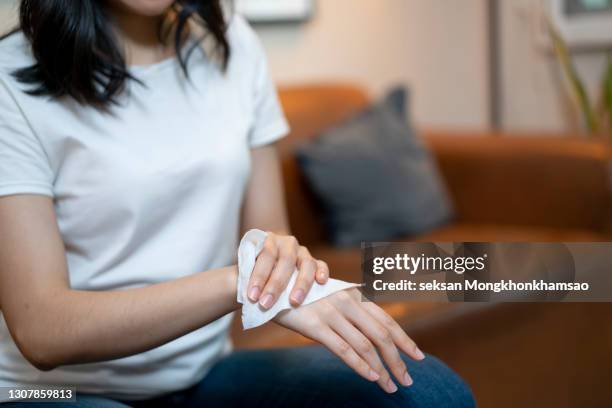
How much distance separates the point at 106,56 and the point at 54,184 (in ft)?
0.59

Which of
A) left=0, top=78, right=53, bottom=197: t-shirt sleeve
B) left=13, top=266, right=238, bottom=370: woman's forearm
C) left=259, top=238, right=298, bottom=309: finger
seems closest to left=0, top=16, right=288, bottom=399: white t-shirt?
left=0, top=78, right=53, bottom=197: t-shirt sleeve

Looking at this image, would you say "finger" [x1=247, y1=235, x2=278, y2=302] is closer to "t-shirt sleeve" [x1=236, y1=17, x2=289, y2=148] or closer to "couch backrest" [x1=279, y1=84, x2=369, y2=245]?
"t-shirt sleeve" [x1=236, y1=17, x2=289, y2=148]

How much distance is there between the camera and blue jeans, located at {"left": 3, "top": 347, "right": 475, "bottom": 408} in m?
0.95

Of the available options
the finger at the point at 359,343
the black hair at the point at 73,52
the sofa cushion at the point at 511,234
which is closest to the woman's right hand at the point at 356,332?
the finger at the point at 359,343

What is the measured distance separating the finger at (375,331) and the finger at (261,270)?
0.27 ft

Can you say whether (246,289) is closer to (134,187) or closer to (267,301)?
(267,301)

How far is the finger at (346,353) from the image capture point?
84 centimetres

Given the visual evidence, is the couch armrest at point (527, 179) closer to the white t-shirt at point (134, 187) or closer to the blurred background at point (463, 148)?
the blurred background at point (463, 148)

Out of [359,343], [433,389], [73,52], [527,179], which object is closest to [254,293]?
[359,343]

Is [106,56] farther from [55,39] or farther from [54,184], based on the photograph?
[54,184]

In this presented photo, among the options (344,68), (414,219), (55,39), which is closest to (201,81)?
(55,39)

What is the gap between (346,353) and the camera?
33.4 inches

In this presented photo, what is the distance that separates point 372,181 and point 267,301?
1375 mm

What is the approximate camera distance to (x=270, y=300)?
2.81 feet
